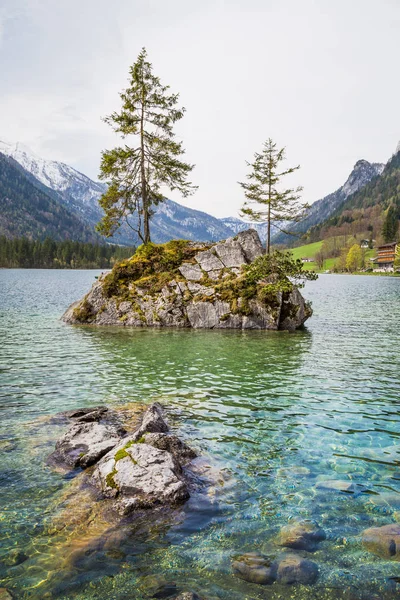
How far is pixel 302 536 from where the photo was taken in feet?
21.2

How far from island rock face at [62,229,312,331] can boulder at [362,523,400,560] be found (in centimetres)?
2513

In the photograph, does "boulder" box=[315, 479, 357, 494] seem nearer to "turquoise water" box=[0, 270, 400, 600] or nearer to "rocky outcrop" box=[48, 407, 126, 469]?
"turquoise water" box=[0, 270, 400, 600]

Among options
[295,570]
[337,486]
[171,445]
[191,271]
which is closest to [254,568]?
[295,570]

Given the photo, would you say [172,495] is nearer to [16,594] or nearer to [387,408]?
[16,594]

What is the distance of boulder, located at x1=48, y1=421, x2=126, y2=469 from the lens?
9195 millimetres

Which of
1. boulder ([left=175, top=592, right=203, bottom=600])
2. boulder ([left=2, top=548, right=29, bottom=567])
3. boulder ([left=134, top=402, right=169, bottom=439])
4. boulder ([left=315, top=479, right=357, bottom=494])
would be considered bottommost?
boulder ([left=2, top=548, right=29, bottom=567])

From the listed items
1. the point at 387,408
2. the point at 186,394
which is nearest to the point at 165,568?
the point at 186,394

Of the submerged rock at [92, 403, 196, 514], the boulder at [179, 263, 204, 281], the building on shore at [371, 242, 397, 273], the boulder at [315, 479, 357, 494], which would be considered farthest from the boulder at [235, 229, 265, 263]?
the building on shore at [371, 242, 397, 273]

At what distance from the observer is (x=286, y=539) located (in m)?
6.38

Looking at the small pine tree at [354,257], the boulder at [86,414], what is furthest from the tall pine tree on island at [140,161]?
the small pine tree at [354,257]

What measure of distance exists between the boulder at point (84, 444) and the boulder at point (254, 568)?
4682 millimetres

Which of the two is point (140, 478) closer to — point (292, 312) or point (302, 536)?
point (302, 536)

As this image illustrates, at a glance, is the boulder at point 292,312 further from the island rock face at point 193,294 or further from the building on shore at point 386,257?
the building on shore at point 386,257

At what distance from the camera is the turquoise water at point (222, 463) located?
18.2 ft
